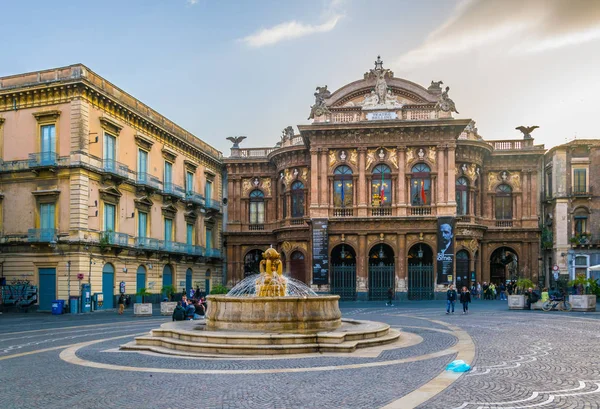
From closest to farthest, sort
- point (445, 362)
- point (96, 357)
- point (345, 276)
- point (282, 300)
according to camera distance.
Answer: point (445, 362) → point (96, 357) → point (282, 300) → point (345, 276)

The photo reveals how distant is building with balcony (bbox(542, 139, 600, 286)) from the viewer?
154 feet

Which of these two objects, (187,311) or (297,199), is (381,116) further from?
Answer: (187,311)

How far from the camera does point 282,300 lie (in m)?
15.4

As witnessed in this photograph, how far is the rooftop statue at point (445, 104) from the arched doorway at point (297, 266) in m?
14.6

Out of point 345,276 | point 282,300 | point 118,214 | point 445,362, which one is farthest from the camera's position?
point 345,276

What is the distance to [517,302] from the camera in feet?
103

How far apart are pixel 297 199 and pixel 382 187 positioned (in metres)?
7.31

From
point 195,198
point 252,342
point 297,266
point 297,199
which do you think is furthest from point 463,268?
point 252,342

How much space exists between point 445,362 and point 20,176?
88.7 feet

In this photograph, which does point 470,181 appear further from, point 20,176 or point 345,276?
point 20,176

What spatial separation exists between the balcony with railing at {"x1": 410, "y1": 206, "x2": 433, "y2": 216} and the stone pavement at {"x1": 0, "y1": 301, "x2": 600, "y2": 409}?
23.6m

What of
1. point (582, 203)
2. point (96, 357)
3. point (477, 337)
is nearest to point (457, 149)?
point (582, 203)

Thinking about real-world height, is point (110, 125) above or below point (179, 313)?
above

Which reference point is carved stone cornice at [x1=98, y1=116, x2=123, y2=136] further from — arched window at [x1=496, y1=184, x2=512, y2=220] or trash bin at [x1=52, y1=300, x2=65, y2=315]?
arched window at [x1=496, y1=184, x2=512, y2=220]
